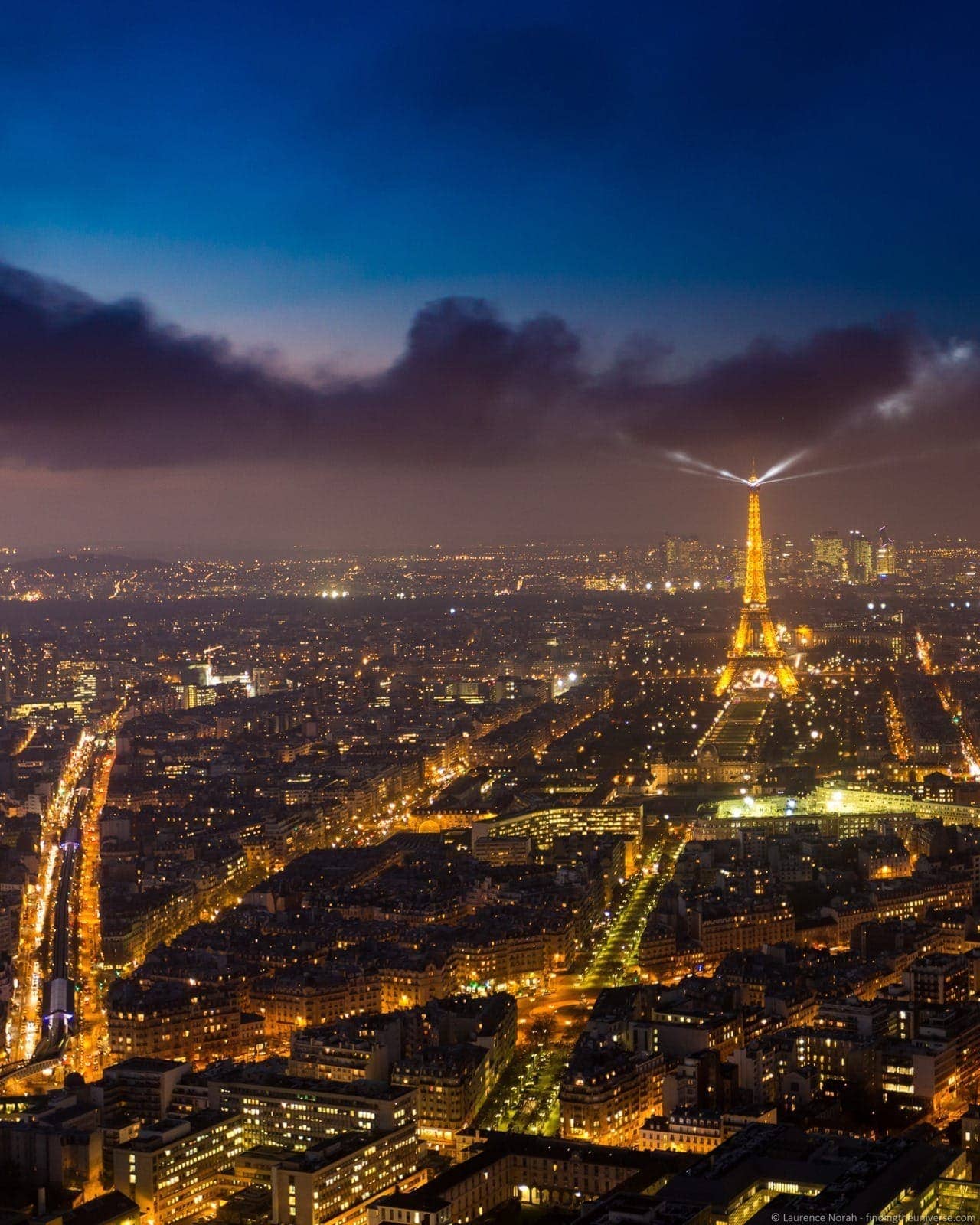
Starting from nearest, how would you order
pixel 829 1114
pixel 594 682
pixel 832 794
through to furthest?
1. pixel 829 1114
2. pixel 832 794
3. pixel 594 682

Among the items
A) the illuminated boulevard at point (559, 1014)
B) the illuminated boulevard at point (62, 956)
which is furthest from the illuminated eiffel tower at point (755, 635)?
the illuminated boulevard at point (559, 1014)

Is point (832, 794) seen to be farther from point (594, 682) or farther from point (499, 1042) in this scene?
point (594, 682)

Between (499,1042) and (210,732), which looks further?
(210,732)

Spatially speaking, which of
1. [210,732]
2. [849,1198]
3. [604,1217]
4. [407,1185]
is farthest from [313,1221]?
[210,732]

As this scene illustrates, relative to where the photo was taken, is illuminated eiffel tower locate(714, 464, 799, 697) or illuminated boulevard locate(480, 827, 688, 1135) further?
illuminated eiffel tower locate(714, 464, 799, 697)

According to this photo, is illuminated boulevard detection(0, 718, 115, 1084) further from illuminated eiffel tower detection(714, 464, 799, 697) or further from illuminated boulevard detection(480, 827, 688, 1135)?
illuminated eiffel tower detection(714, 464, 799, 697)

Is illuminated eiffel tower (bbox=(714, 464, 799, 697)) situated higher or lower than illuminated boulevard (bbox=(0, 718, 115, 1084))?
higher

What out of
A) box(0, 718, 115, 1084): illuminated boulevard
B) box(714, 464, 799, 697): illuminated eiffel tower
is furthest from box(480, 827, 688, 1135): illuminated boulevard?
box(714, 464, 799, 697): illuminated eiffel tower
